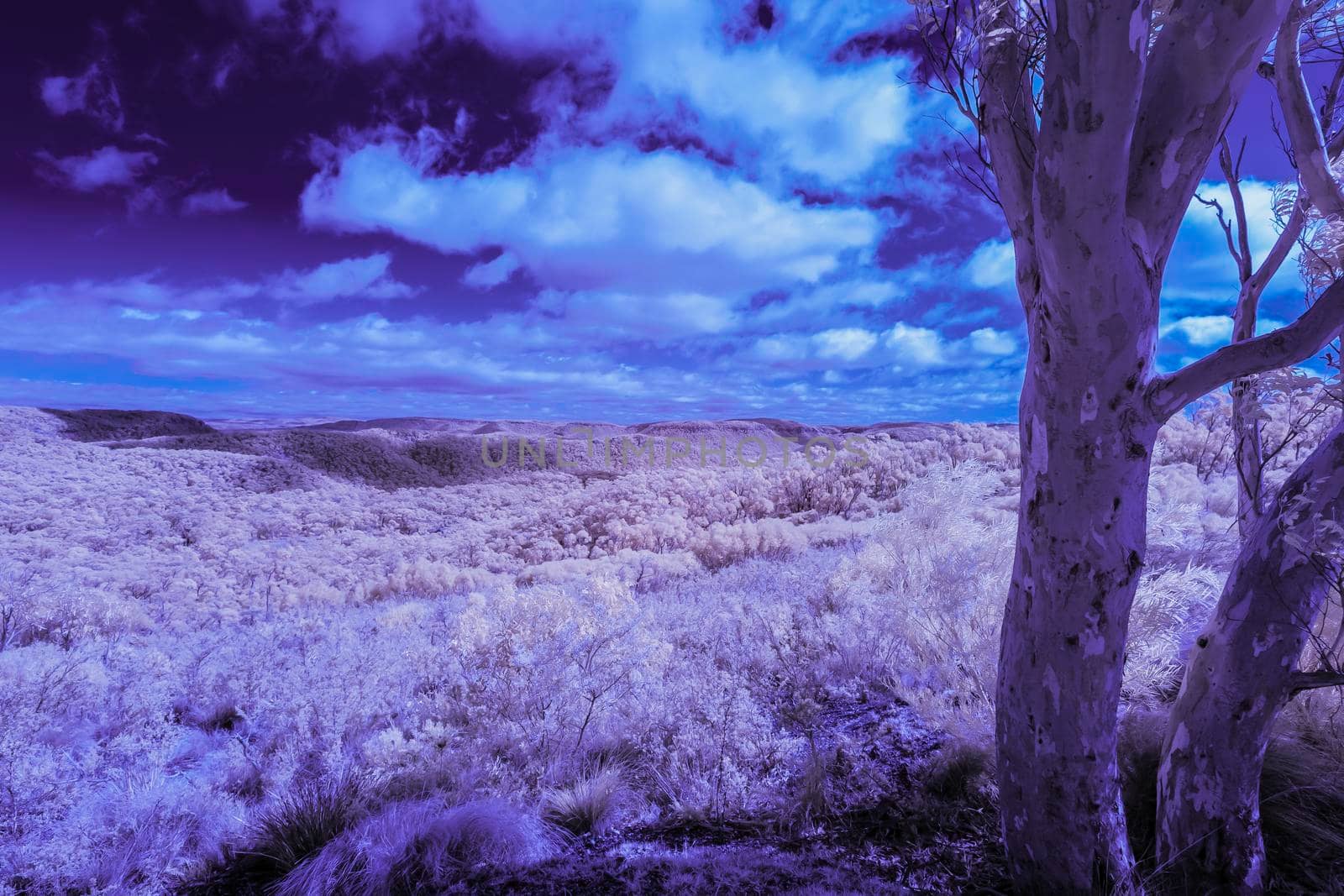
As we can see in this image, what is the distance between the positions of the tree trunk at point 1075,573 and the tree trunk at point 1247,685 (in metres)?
0.31

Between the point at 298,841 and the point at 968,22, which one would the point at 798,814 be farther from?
the point at 968,22

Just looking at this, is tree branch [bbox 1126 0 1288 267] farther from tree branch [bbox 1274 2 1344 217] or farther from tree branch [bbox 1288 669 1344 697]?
tree branch [bbox 1274 2 1344 217]

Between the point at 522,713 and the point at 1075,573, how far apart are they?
3260 millimetres

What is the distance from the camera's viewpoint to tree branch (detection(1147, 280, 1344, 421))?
196cm

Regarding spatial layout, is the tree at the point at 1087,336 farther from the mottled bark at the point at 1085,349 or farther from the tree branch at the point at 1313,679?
the tree branch at the point at 1313,679

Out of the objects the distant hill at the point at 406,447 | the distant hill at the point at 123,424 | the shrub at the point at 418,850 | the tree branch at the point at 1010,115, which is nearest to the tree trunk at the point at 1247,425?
the tree branch at the point at 1010,115

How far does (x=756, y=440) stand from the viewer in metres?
22.1

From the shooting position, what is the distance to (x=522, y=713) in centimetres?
389

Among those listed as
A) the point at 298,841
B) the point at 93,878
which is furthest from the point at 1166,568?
the point at 93,878

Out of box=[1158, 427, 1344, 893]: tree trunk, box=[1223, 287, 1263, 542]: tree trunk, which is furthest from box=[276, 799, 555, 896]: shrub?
box=[1223, 287, 1263, 542]: tree trunk

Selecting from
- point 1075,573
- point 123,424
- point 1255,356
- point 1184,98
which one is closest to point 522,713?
point 1075,573

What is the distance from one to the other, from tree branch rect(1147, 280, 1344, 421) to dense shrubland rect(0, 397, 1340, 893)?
219 cm

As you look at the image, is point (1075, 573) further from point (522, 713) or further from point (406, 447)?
point (406, 447)

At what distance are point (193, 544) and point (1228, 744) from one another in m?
15.5
